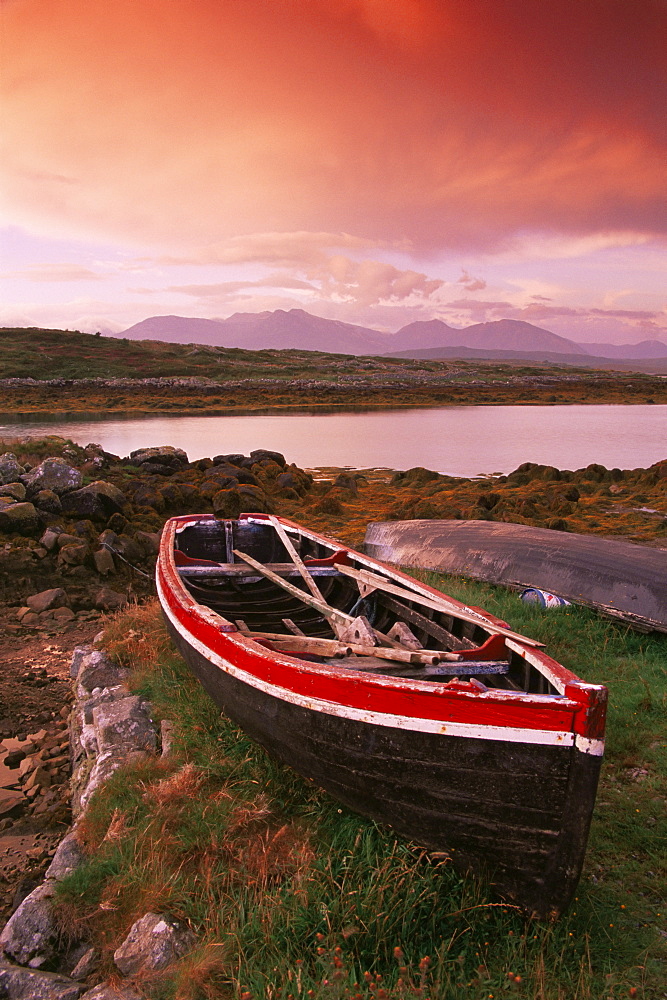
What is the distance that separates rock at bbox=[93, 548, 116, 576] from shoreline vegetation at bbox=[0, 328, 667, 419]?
37.2 m

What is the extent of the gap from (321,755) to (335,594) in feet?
12.2

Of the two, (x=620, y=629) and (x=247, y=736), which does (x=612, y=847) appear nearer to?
(x=247, y=736)

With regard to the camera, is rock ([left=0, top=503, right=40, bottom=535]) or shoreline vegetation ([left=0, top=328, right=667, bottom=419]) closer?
rock ([left=0, top=503, right=40, bottom=535])

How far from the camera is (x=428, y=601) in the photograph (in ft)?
19.5

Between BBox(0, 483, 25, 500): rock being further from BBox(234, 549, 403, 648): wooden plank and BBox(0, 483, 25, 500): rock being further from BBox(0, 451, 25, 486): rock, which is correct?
BBox(234, 549, 403, 648): wooden plank

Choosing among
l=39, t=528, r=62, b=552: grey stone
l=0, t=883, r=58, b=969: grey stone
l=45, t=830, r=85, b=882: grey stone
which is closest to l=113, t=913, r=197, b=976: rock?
l=0, t=883, r=58, b=969: grey stone

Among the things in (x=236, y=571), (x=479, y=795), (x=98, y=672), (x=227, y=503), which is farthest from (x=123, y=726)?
(x=227, y=503)

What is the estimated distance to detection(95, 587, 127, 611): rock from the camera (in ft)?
36.1

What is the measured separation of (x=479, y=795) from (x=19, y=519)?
12089 millimetres

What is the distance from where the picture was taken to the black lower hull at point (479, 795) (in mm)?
3490

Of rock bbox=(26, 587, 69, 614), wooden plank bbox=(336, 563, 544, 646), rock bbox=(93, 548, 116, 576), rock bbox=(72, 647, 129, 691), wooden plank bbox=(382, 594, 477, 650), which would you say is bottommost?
rock bbox=(26, 587, 69, 614)

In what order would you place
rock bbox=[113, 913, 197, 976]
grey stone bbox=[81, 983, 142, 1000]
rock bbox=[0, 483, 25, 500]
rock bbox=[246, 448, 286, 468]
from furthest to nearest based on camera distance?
rock bbox=[246, 448, 286, 468]
rock bbox=[0, 483, 25, 500]
rock bbox=[113, 913, 197, 976]
grey stone bbox=[81, 983, 142, 1000]

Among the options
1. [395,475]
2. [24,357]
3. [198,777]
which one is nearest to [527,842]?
[198,777]

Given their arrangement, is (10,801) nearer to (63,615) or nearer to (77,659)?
(77,659)
